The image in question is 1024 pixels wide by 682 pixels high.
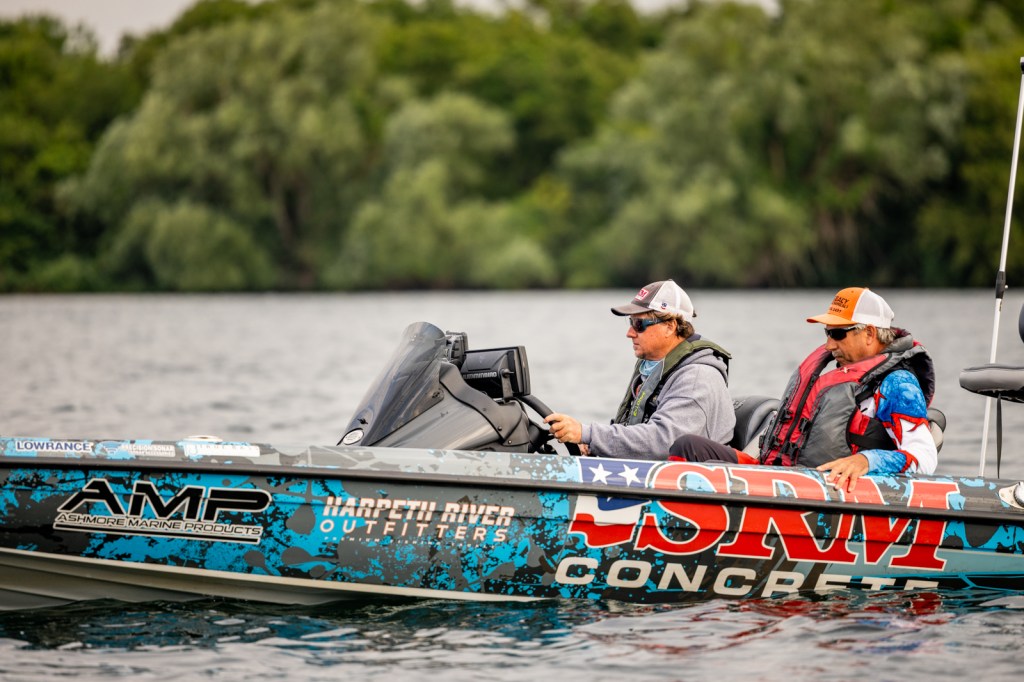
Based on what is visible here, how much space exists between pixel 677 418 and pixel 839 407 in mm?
679

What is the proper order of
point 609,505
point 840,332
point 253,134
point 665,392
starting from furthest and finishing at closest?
point 253,134 → point 665,392 → point 840,332 → point 609,505

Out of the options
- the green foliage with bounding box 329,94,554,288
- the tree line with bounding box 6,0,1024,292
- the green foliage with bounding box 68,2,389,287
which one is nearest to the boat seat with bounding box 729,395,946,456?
the tree line with bounding box 6,0,1024,292

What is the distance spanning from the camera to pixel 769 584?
584 cm

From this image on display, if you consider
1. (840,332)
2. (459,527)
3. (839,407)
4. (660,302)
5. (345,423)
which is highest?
(660,302)

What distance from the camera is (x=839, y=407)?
5.89 metres

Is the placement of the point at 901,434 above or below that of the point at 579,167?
below

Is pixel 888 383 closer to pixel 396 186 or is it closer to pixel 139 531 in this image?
pixel 139 531

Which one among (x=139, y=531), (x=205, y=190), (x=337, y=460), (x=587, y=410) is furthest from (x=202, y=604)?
A: (x=205, y=190)

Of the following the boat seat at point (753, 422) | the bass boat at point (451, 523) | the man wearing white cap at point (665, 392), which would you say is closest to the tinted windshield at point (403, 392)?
the bass boat at point (451, 523)

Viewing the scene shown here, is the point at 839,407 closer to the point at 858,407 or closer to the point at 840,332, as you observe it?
the point at 858,407

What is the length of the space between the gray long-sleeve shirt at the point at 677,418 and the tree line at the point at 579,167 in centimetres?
3176

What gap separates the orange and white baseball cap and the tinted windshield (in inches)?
63.7

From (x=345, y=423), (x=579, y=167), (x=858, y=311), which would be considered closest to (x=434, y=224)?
(x=579, y=167)

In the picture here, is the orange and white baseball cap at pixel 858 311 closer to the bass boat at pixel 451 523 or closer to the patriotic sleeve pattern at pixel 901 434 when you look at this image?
the patriotic sleeve pattern at pixel 901 434
